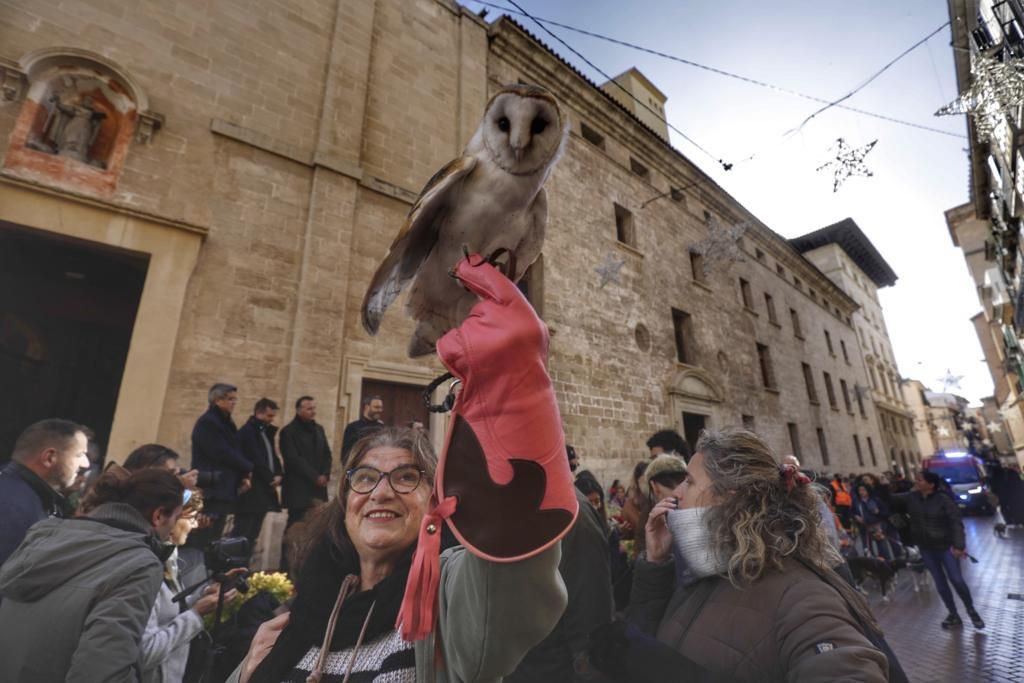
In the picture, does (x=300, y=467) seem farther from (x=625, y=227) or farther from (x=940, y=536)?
(x=625, y=227)

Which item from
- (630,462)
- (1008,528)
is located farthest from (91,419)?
(1008,528)

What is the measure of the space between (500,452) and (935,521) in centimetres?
766

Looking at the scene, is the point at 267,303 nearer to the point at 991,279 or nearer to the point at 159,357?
the point at 159,357

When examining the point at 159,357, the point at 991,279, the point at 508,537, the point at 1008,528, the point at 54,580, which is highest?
the point at 991,279

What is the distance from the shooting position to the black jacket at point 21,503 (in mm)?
2533

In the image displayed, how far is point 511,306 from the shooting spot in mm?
759

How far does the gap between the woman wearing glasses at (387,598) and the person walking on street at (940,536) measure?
7.15m

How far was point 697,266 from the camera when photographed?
621 inches

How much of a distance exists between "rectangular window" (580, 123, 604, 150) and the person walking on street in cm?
1072


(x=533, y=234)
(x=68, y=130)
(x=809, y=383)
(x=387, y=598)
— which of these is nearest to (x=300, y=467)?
(x=387, y=598)

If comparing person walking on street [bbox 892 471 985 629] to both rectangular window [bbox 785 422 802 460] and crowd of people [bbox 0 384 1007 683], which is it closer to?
crowd of people [bbox 0 384 1007 683]

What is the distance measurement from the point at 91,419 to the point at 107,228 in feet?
12.0

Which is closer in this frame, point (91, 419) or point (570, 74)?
point (91, 419)

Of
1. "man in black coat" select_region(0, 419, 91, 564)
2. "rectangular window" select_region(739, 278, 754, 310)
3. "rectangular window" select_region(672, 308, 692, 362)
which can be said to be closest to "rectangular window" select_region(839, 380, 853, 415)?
"rectangular window" select_region(739, 278, 754, 310)
